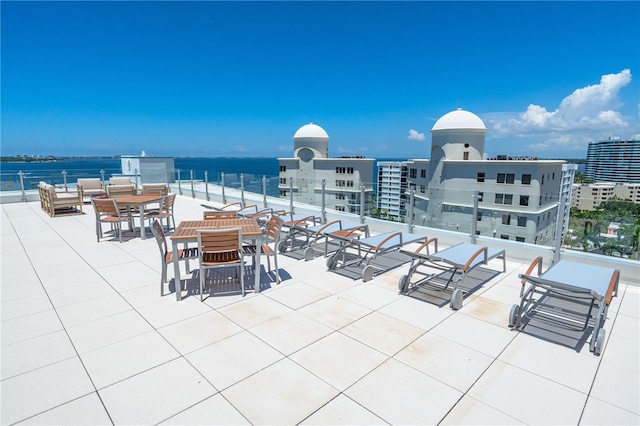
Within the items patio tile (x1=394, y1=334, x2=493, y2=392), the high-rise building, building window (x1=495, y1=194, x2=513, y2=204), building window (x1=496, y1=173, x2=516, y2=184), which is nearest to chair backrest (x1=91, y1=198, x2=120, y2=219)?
patio tile (x1=394, y1=334, x2=493, y2=392)

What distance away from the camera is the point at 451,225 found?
641 centimetres

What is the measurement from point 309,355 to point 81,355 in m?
1.93

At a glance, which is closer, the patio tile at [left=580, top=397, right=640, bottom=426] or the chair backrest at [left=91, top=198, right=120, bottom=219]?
the patio tile at [left=580, top=397, right=640, bottom=426]

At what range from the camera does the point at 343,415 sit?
7.16 ft

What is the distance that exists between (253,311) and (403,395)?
6.06 feet

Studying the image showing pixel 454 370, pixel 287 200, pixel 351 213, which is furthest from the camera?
pixel 287 200

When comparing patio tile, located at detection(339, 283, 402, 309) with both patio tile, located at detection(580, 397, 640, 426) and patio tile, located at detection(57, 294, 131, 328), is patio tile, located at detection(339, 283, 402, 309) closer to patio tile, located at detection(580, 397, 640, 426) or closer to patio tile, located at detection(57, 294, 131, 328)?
patio tile, located at detection(580, 397, 640, 426)

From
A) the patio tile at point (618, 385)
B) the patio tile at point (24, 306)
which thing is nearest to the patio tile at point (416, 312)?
the patio tile at point (618, 385)

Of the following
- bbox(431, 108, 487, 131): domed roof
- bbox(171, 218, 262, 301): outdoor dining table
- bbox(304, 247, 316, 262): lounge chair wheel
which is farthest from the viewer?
bbox(431, 108, 487, 131): domed roof

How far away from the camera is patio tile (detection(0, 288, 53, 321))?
357 cm

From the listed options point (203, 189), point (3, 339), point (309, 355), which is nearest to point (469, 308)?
point (309, 355)

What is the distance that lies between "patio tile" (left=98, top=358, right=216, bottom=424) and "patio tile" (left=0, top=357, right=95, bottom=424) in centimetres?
24

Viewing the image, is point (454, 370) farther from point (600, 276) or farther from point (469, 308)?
point (600, 276)

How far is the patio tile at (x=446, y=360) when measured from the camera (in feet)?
8.44
